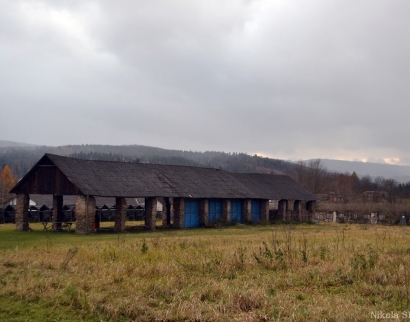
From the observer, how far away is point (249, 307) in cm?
805

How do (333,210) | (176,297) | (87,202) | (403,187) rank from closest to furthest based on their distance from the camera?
1. (176,297)
2. (87,202)
3. (333,210)
4. (403,187)

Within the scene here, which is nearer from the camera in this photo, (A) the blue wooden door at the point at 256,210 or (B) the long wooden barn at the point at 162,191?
(B) the long wooden barn at the point at 162,191

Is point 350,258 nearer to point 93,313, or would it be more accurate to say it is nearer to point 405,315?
point 405,315

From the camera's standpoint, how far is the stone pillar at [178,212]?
36406 mm

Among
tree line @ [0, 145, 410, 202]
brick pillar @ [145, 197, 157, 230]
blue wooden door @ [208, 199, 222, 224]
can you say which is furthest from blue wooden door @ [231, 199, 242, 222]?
tree line @ [0, 145, 410, 202]

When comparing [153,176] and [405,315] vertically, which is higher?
[153,176]

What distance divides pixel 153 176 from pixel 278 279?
2792 cm

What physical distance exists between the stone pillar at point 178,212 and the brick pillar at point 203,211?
242cm

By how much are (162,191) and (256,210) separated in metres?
12.9

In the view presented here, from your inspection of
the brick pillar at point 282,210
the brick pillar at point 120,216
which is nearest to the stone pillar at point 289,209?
the brick pillar at point 282,210

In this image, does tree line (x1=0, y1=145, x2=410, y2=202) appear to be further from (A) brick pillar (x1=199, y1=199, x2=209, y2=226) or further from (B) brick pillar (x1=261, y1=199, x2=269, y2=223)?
(A) brick pillar (x1=199, y1=199, x2=209, y2=226)

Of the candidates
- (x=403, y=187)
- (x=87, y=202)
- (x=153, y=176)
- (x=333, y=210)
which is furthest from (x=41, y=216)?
(x=403, y=187)

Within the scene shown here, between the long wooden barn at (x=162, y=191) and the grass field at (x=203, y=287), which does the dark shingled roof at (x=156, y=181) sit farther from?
the grass field at (x=203, y=287)

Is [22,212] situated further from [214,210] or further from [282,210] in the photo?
[282,210]
